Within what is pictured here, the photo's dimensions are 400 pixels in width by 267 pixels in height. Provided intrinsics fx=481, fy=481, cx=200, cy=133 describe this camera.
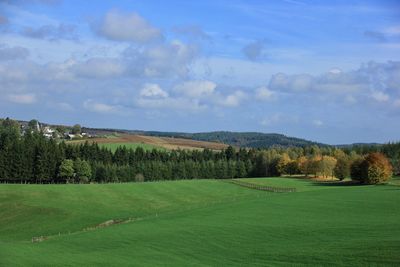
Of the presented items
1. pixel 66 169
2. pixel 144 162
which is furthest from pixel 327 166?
pixel 66 169

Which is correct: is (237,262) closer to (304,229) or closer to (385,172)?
(304,229)

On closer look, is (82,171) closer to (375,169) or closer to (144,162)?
(144,162)

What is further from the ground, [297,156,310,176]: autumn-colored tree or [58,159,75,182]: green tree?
[297,156,310,176]: autumn-colored tree

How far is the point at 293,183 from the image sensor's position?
102 meters

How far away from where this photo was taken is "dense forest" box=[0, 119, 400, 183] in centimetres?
11244

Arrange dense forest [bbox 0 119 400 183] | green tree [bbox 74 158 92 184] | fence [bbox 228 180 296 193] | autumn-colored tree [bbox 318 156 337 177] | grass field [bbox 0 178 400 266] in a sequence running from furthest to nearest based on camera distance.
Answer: autumn-colored tree [bbox 318 156 337 177] < green tree [bbox 74 158 92 184] < dense forest [bbox 0 119 400 183] < fence [bbox 228 180 296 193] < grass field [bbox 0 178 400 266]

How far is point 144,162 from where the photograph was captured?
138250mm

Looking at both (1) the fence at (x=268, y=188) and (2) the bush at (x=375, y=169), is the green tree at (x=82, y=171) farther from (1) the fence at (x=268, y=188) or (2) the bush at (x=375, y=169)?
(2) the bush at (x=375, y=169)

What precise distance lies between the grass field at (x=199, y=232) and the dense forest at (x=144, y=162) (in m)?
37.7

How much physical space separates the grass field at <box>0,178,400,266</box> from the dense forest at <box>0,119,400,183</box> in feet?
124

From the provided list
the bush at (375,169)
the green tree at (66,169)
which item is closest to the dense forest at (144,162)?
the green tree at (66,169)

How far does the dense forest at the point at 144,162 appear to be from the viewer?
112 m

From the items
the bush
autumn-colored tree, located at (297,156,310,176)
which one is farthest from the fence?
autumn-colored tree, located at (297,156,310,176)

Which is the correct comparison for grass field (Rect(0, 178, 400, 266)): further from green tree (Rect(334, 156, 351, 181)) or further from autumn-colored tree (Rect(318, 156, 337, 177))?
autumn-colored tree (Rect(318, 156, 337, 177))
